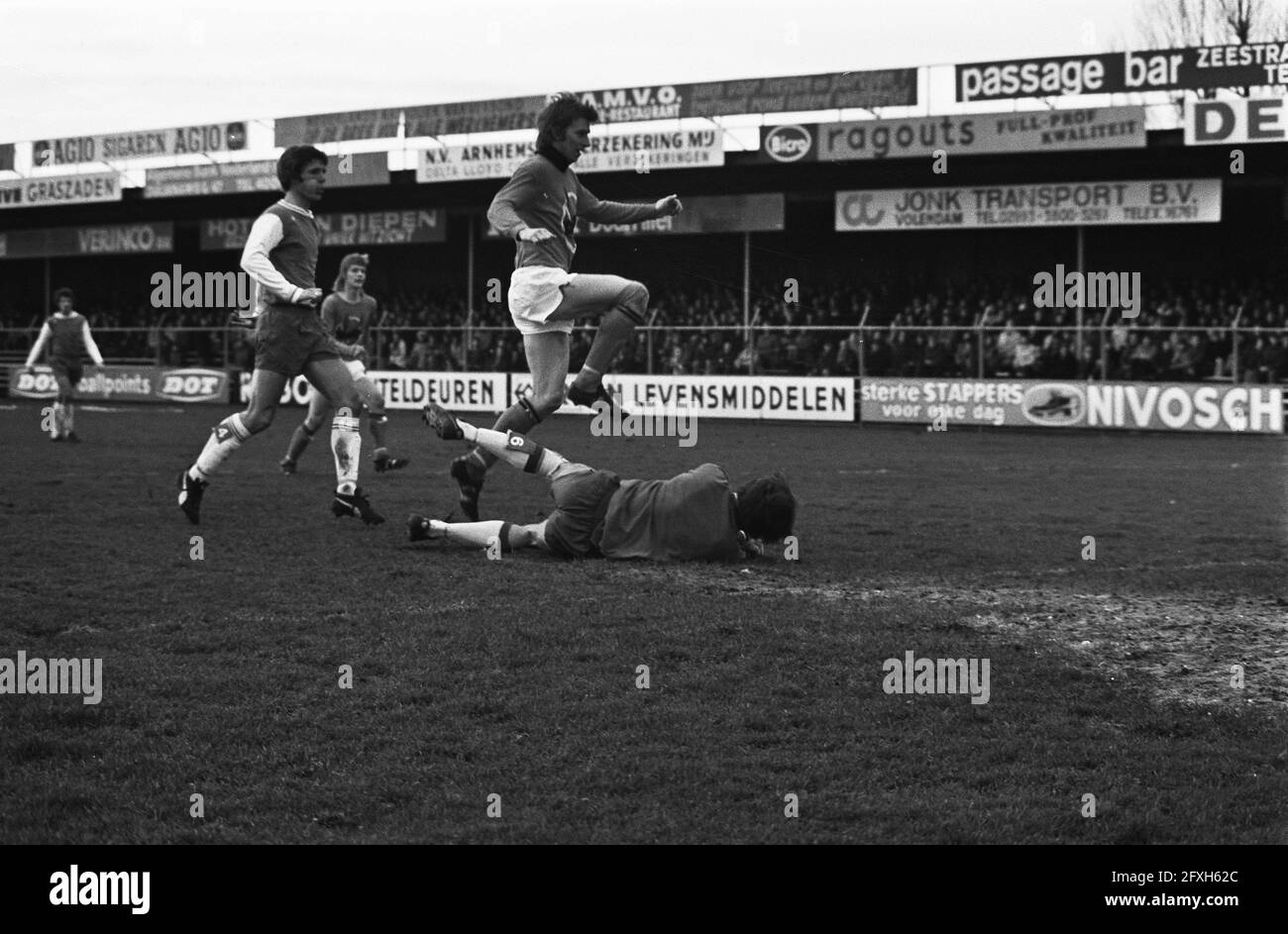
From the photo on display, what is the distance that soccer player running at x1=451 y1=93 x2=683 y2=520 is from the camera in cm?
913

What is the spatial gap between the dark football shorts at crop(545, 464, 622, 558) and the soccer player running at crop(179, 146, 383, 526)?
6.54ft

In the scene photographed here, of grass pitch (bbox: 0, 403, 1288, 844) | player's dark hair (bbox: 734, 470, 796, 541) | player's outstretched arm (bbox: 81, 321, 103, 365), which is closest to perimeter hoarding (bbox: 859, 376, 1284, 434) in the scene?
player's outstretched arm (bbox: 81, 321, 103, 365)

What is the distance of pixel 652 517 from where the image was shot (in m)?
8.10

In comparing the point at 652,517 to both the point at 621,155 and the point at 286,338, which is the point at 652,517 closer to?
the point at 286,338

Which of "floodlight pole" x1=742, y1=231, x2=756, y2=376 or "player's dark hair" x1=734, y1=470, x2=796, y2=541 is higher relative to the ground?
"floodlight pole" x1=742, y1=231, x2=756, y2=376

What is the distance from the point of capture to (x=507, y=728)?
486 centimetres

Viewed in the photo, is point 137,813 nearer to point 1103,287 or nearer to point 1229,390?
point 1229,390

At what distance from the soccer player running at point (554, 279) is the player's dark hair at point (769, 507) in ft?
5.58

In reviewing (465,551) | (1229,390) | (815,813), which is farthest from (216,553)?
(1229,390)

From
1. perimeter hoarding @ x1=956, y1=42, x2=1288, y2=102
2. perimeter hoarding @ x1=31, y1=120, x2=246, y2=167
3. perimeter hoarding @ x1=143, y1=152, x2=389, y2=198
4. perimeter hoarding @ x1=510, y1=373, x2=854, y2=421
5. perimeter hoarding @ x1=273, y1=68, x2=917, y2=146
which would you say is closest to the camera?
perimeter hoarding @ x1=510, y1=373, x2=854, y2=421

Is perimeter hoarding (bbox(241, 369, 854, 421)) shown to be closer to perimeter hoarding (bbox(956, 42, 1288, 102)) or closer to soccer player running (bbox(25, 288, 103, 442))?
soccer player running (bbox(25, 288, 103, 442))

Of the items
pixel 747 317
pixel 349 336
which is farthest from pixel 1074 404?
pixel 349 336

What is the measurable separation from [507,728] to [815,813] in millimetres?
1188
